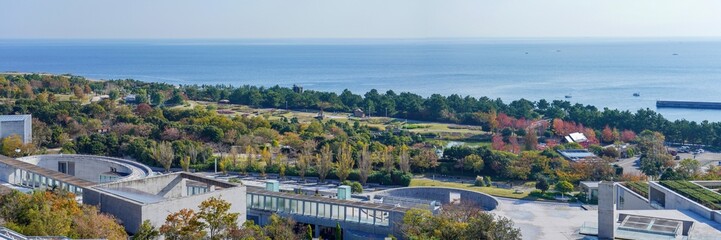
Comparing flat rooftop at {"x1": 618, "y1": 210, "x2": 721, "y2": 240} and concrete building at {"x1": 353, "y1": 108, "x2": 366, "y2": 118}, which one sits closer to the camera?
flat rooftop at {"x1": 618, "y1": 210, "x2": 721, "y2": 240}

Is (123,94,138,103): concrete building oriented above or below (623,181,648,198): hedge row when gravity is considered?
above

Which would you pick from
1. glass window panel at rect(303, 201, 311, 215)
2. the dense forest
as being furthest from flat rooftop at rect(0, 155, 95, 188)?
the dense forest

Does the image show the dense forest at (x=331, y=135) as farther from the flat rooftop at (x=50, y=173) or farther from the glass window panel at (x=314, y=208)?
the glass window panel at (x=314, y=208)

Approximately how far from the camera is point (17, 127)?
36031 millimetres

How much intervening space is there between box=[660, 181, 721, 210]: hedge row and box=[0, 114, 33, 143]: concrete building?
28.4 meters

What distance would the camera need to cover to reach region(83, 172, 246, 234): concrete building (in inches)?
724

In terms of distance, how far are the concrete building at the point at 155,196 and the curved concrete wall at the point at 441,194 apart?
7.82 metres

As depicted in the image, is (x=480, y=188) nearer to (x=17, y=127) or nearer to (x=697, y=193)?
(x=697, y=193)

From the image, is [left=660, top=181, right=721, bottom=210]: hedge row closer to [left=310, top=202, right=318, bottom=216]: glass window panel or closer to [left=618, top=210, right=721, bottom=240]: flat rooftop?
[left=618, top=210, right=721, bottom=240]: flat rooftop

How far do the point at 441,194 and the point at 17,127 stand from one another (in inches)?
837

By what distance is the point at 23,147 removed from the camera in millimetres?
33469

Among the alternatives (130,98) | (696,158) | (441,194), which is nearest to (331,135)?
(441,194)

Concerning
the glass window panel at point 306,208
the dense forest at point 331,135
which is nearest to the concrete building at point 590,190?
the dense forest at point 331,135

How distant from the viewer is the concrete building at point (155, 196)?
60.3ft
